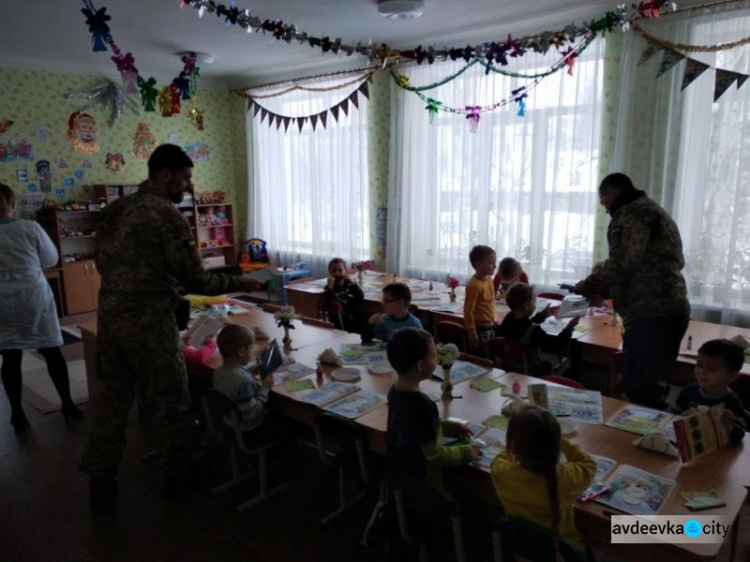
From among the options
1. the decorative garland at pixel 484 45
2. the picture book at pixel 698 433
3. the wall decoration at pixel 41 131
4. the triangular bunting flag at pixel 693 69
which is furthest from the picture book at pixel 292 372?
the wall decoration at pixel 41 131

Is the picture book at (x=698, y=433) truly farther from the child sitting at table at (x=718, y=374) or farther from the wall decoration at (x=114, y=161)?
the wall decoration at (x=114, y=161)

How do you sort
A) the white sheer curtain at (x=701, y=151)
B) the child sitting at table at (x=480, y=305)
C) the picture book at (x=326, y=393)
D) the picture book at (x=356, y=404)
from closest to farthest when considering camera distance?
the picture book at (x=356, y=404), the picture book at (x=326, y=393), the child sitting at table at (x=480, y=305), the white sheer curtain at (x=701, y=151)

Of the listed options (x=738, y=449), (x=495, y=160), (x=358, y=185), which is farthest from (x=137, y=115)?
(x=738, y=449)

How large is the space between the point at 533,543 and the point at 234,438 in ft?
5.56

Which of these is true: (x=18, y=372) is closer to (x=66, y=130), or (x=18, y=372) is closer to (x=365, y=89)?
(x=66, y=130)

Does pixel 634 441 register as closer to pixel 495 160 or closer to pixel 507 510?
pixel 507 510

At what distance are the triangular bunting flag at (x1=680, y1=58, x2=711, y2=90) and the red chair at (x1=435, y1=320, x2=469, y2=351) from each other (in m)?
2.72

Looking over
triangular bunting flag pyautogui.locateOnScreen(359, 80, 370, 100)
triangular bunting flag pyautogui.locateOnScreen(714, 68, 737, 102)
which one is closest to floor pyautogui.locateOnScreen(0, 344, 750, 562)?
triangular bunting flag pyautogui.locateOnScreen(714, 68, 737, 102)

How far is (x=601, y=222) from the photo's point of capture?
16.3 feet

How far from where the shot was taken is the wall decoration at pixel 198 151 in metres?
8.05

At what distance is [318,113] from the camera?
23.1ft

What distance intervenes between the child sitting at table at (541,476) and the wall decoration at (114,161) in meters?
7.25

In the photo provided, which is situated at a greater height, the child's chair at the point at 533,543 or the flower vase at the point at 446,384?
the flower vase at the point at 446,384

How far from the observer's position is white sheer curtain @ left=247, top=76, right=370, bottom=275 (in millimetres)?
7004
